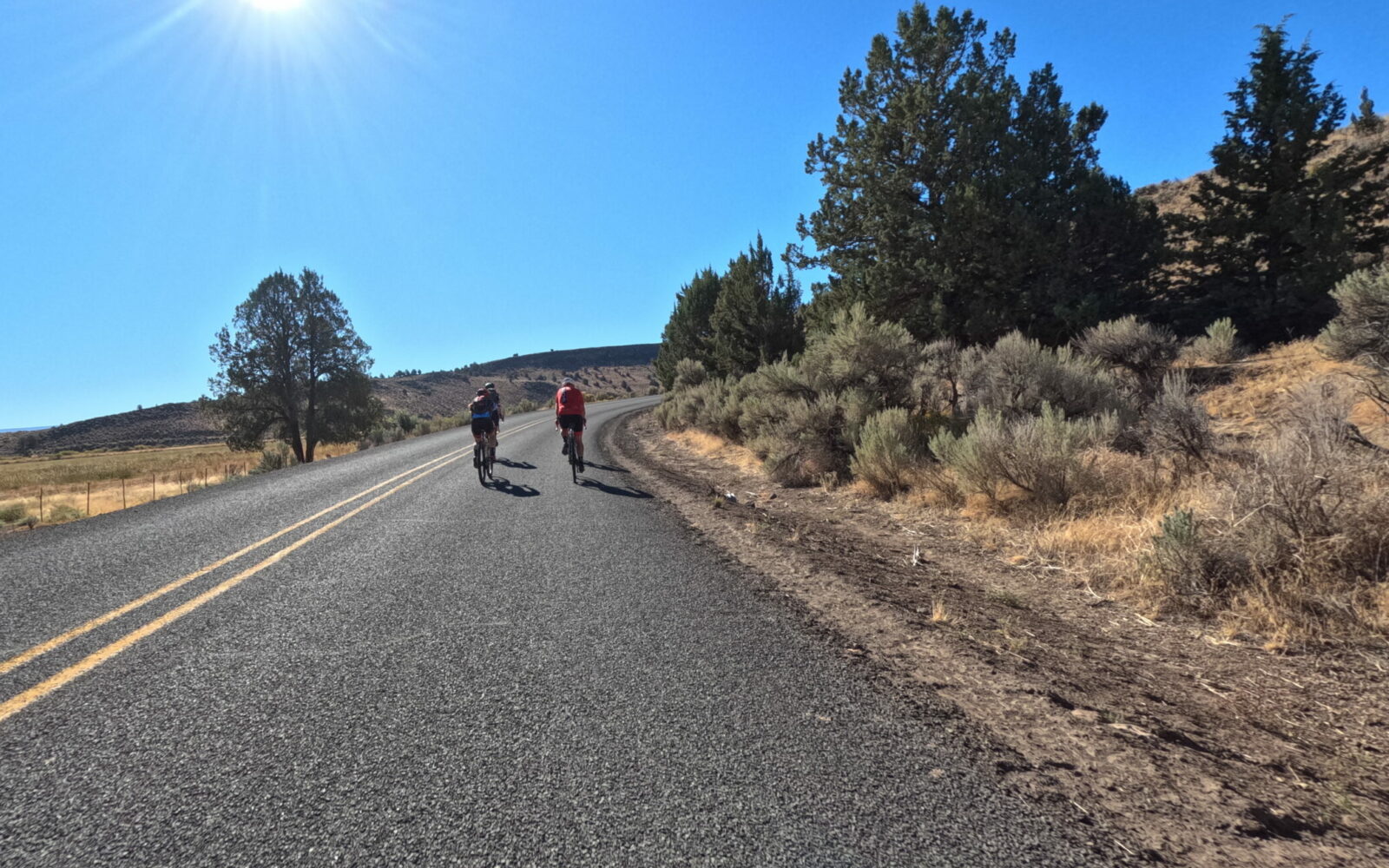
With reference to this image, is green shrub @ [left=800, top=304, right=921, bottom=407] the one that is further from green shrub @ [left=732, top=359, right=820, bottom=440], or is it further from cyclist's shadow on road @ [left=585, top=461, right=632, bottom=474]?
cyclist's shadow on road @ [left=585, top=461, right=632, bottom=474]

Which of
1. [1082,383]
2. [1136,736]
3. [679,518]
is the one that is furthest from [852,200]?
[1136,736]

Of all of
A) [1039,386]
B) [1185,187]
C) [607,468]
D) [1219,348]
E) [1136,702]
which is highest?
[1185,187]

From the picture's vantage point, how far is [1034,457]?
20.5 feet

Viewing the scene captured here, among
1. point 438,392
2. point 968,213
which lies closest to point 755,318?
point 968,213

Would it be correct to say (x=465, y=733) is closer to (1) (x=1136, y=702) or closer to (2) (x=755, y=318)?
(1) (x=1136, y=702)

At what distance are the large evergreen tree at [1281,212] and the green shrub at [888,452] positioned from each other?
11738 mm

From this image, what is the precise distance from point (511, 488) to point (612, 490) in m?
1.85

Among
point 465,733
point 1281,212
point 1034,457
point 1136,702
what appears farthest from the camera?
point 1281,212

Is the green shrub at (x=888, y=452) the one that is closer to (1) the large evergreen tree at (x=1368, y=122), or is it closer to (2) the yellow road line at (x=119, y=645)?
(2) the yellow road line at (x=119, y=645)

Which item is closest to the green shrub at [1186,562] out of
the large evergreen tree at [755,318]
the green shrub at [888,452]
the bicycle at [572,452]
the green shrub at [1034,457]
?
the green shrub at [1034,457]

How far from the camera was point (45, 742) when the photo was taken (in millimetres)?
2451

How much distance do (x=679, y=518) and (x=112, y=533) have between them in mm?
7200

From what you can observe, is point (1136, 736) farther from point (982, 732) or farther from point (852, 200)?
point (852, 200)

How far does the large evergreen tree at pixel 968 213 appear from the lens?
52.9 ft
